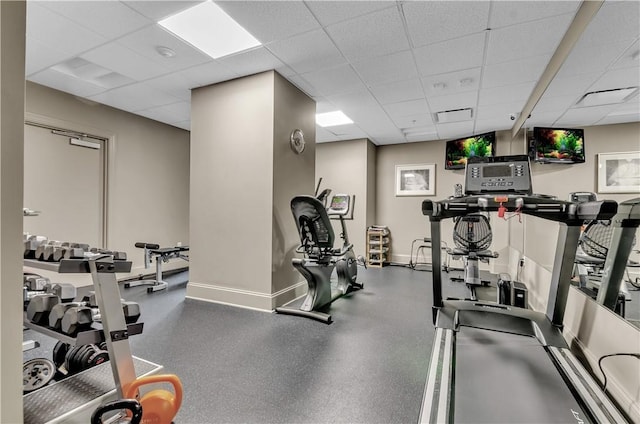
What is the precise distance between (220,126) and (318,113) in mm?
1786

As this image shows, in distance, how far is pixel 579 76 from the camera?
2.81 metres

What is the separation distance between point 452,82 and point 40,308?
4409 mm

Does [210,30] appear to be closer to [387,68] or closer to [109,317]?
[387,68]

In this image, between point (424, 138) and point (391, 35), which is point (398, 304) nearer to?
point (391, 35)

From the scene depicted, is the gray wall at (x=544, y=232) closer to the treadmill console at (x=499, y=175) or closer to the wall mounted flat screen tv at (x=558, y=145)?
→ the wall mounted flat screen tv at (x=558, y=145)

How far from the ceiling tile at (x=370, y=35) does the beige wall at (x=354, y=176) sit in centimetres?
351

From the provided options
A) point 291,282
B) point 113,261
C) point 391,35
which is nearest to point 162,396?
point 113,261

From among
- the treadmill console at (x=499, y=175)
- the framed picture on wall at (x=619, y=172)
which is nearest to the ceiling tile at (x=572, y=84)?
the framed picture on wall at (x=619, y=172)

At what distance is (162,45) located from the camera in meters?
2.96

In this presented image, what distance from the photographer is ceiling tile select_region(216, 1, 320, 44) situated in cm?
239

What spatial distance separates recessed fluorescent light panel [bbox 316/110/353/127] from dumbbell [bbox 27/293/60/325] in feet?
14.2

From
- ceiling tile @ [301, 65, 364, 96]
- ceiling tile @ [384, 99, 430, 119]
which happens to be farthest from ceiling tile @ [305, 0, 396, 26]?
ceiling tile @ [384, 99, 430, 119]

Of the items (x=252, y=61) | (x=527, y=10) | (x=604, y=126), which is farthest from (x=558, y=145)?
(x=252, y=61)

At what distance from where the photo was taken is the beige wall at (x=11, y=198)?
93cm
